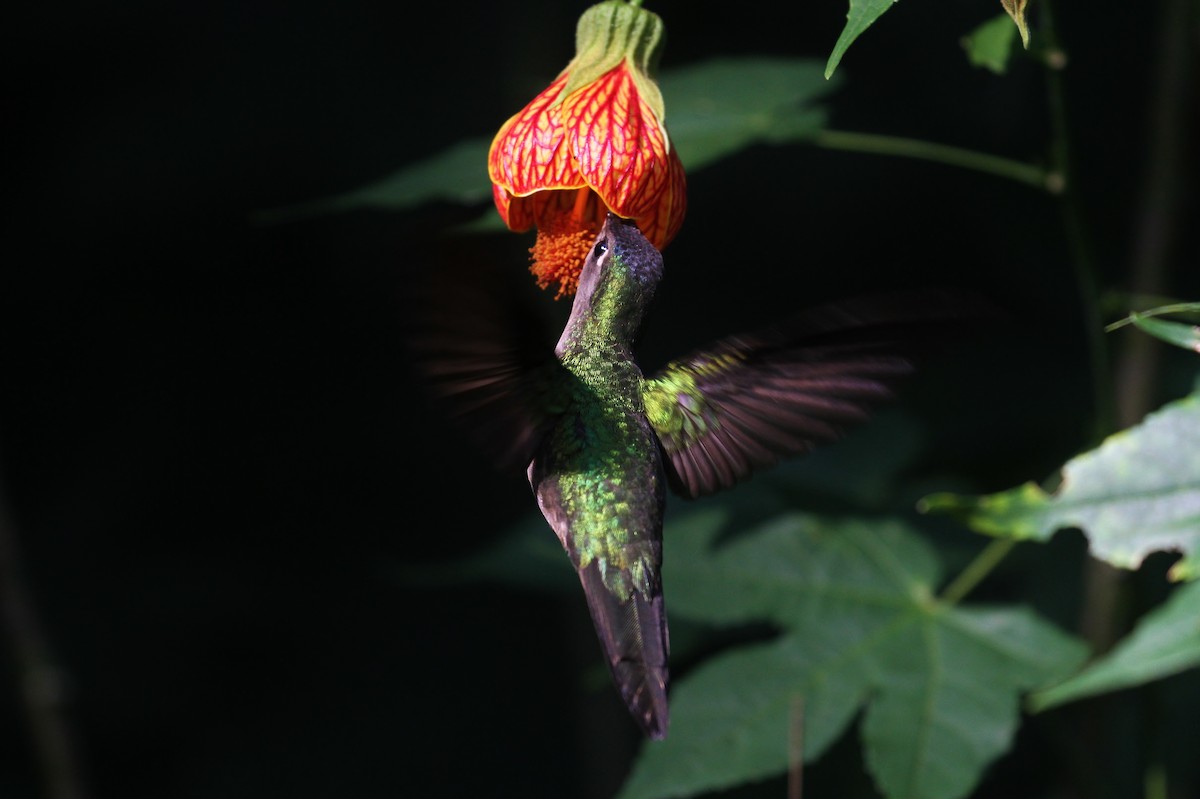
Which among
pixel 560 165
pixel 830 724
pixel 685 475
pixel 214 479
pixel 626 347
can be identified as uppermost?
pixel 560 165

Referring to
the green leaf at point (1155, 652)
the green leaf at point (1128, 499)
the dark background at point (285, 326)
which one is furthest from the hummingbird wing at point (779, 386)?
the dark background at point (285, 326)

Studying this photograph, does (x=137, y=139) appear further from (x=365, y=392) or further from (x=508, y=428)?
(x=508, y=428)

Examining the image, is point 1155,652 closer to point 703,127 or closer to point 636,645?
point 636,645

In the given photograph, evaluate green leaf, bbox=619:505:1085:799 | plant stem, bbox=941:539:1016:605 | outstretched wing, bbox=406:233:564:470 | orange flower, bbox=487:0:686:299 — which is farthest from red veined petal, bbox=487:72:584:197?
plant stem, bbox=941:539:1016:605

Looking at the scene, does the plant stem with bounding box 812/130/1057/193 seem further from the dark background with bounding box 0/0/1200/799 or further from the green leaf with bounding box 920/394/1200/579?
the dark background with bounding box 0/0/1200/799

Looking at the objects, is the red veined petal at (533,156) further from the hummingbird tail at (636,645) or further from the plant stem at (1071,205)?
the plant stem at (1071,205)

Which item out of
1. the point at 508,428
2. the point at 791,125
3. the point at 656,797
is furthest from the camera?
the point at 791,125

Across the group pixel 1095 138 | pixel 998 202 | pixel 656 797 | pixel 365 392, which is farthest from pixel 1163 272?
pixel 365 392

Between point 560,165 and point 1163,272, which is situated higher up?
point 560,165
